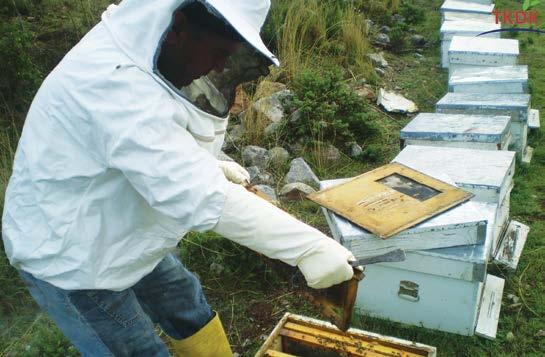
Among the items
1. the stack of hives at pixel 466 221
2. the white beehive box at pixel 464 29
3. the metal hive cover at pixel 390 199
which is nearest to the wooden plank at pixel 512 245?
the stack of hives at pixel 466 221

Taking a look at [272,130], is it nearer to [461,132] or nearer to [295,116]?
[295,116]

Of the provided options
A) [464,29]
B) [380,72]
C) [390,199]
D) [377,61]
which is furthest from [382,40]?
[390,199]

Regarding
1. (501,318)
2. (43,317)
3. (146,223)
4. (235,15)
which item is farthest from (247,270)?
(235,15)

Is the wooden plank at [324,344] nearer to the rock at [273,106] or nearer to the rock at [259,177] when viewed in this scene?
the rock at [259,177]

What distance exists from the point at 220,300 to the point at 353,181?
98 cm

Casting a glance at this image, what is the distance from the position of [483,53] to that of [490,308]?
2682 mm

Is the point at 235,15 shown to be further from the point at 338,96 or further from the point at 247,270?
the point at 338,96

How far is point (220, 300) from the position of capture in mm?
3062

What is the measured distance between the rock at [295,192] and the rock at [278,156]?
0.37 m

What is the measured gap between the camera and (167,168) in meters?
1.35

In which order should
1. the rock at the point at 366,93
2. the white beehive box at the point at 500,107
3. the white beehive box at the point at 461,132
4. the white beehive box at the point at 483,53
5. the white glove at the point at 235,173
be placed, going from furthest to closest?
the rock at the point at 366,93 < the white beehive box at the point at 483,53 < the white beehive box at the point at 500,107 < the white beehive box at the point at 461,132 < the white glove at the point at 235,173

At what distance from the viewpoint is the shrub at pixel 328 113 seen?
14.3 ft

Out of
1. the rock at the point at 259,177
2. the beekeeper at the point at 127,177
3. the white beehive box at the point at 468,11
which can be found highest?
the beekeeper at the point at 127,177

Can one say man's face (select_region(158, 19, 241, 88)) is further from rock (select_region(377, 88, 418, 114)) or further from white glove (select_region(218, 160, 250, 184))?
rock (select_region(377, 88, 418, 114))
